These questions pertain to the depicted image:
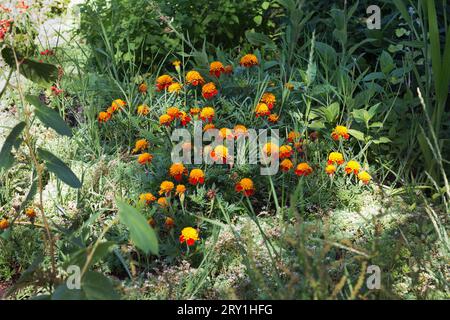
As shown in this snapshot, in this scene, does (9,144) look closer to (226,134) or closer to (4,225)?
(4,225)

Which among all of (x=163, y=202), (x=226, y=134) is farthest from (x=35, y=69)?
(x=226, y=134)

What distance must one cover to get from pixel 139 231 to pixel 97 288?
288 millimetres

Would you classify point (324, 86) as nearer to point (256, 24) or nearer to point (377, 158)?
point (377, 158)

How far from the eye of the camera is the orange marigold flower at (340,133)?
10.8 feet

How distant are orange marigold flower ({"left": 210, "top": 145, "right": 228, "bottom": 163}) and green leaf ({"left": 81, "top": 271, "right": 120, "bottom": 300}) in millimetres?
1207

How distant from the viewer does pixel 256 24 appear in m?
4.59

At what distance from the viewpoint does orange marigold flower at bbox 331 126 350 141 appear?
10.8ft

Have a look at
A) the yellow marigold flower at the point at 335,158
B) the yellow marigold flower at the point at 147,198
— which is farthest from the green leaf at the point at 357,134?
the yellow marigold flower at the point at 147,198

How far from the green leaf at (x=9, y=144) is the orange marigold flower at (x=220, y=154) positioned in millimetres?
1013

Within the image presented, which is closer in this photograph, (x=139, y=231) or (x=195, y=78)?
(x=139, y=231)

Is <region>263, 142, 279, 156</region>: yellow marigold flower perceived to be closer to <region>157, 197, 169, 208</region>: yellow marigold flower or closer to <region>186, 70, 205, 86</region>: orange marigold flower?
<region>157, 197, 169, 208</region>: yellow marigold flower

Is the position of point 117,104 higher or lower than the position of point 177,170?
higher

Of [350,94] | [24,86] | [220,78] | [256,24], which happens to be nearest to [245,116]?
[220,78]

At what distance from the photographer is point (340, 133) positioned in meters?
3.30
